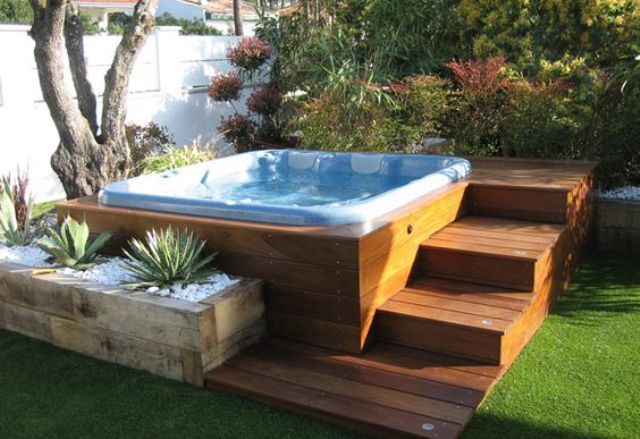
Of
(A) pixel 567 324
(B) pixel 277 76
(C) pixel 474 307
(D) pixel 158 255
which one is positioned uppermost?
(B) pixel 277 76

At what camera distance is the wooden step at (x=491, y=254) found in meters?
3.90

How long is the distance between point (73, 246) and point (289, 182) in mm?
2662

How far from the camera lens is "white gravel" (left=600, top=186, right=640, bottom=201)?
213 inches

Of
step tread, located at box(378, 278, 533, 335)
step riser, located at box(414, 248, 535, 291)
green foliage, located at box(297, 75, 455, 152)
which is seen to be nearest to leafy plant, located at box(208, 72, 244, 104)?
green foliage, located at box(297, 75, 455, 152)

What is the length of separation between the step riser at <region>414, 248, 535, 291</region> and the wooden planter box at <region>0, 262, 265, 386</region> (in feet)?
3.62

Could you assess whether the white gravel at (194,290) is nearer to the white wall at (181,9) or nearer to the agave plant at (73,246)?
the agave plant at (73,246)

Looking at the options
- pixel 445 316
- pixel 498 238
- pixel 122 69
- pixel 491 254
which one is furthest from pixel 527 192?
→ pixel 122 69

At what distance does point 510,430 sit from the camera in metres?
2.88

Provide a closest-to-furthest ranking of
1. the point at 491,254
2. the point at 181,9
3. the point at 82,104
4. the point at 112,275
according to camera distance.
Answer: the point at 112,275, the point at 491,254, the point at 82,104, the point at 181,9

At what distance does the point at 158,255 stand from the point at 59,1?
218 centimetres

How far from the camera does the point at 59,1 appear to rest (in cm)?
466

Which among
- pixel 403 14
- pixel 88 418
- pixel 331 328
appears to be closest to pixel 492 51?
pixel 403 14

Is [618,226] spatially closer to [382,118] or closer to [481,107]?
[481,107]

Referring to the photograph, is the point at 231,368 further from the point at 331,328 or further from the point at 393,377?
the point at 393,377
